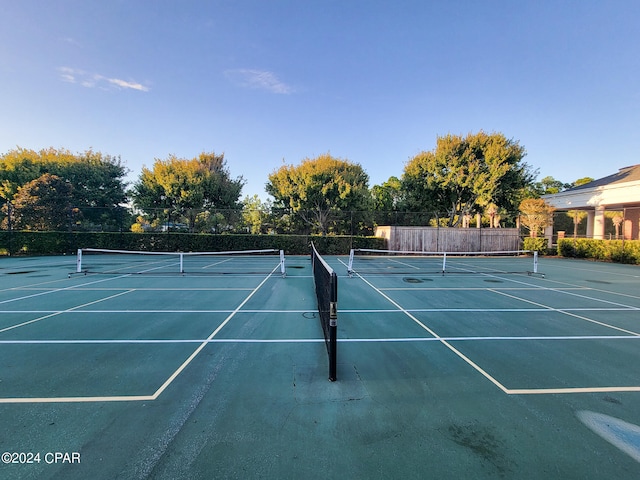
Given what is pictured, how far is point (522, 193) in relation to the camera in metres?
27.2

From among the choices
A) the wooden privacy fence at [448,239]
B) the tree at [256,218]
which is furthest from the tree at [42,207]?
the wooden privacy fence at [448,239]

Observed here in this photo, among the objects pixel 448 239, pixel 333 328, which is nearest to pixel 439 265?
pixel 448 239

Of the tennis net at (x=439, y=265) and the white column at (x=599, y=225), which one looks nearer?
the tennis net at (x=439, y=265)

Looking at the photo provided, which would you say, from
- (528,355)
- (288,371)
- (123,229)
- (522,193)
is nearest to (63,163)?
(123,229)

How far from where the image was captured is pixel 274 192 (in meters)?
28.9

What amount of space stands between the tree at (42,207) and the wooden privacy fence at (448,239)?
26.6 meters

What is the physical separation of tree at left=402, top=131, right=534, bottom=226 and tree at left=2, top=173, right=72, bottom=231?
30863 millimetres

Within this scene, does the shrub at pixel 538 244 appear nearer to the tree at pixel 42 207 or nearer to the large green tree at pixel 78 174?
the large green tree at pixel 78 174

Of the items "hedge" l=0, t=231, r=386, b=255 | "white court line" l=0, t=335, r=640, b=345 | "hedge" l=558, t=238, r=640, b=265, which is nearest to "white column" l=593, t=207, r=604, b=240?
"hedge" l=558, t=238, r=640, b=265

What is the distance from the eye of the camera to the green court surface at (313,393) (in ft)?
7.58

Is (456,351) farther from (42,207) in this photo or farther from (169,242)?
(42,207)

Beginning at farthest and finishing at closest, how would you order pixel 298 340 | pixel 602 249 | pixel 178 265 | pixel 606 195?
pixel 606 195
pixel 602 249
pixel 178 265
pixel 298 340

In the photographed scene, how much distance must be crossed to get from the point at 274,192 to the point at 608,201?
1167 inches

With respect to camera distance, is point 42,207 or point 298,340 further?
point 42,207
